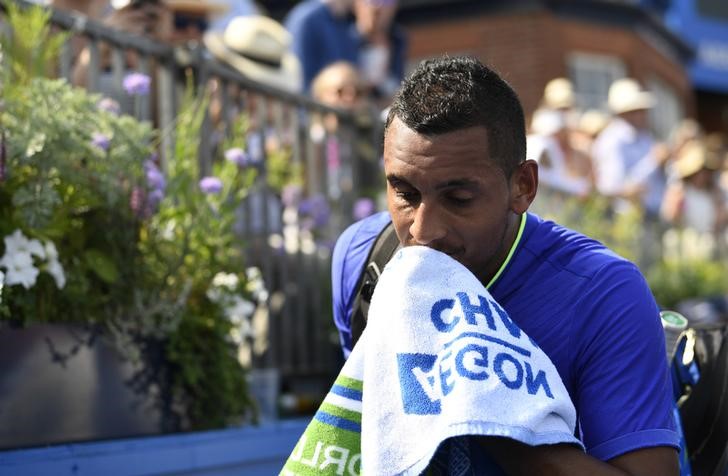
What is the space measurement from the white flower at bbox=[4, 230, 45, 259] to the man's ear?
1.46m

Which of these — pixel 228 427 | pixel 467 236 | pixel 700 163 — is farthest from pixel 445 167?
pixel 700 163

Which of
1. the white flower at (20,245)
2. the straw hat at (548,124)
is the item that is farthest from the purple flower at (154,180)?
the straw hat at (548,124)

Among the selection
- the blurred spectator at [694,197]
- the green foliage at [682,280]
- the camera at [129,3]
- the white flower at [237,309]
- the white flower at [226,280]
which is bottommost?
the green foliage at [682,280]

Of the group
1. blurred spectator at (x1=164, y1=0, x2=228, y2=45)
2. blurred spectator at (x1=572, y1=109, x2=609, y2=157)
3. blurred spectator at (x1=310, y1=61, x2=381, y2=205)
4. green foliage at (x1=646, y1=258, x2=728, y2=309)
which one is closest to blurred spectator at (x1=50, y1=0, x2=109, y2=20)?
blurred spectator at (x1=164, y1=0, x2=228, y2=45)

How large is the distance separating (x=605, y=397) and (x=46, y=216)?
1805mm

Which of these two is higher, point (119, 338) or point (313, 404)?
point (119, 338)

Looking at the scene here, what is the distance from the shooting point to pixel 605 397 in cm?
254

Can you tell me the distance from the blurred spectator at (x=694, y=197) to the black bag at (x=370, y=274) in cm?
792

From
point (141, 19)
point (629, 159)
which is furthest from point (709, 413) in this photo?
point (629, 159)

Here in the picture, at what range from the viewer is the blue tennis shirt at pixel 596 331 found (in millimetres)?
2506

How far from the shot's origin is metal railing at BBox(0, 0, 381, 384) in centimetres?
473

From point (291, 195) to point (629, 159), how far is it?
5.43 m

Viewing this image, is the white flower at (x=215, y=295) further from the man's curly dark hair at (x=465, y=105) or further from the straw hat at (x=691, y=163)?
the straw hat at (x=691, y=163)

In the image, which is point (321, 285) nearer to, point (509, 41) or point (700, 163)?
point (700, 163)
